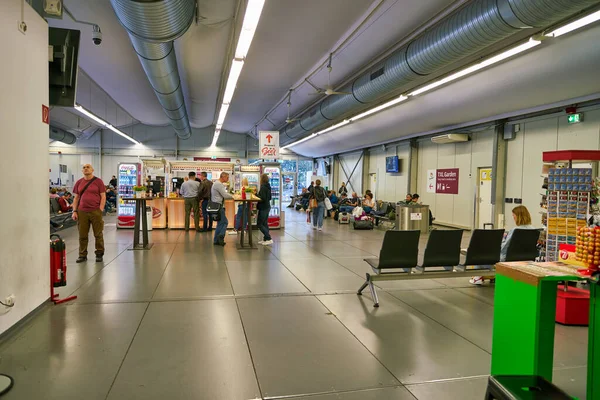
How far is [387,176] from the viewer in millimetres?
16422

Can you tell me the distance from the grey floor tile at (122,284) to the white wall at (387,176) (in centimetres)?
1118

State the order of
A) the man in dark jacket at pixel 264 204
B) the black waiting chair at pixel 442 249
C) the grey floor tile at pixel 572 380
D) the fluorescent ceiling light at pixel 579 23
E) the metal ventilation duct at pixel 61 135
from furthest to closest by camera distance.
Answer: the metal ventilation duct at pixel 61 135, the man in dark jacket at pixel 264 204, the black waiting chair at pixel 442 249, the fluorescent ceiling light at pixel 579 23, the grey floor tile at pixel 572 380

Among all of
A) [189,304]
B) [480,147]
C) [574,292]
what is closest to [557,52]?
[574,292]

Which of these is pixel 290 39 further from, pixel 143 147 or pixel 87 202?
pixel 143 147

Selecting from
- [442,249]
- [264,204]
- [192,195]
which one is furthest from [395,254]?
[192,195]

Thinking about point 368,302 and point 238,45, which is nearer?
point 368,302

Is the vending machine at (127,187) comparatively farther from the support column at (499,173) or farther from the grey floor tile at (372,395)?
the grey floor tile at (372,395)

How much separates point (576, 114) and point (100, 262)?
9665 millimetres

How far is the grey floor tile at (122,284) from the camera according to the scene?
177 inches

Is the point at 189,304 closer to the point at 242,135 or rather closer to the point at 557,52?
the point at 557,52

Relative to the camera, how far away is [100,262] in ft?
20.9

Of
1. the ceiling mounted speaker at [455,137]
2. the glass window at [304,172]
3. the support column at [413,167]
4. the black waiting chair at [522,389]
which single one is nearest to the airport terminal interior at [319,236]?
the black waiting chair at [522,389]

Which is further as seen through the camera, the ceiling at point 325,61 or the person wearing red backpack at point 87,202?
the ceiling at point 325,61

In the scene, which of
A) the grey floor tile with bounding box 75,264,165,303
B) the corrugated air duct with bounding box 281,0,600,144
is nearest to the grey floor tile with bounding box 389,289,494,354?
the grey floor tile with bounding box 75,264,165,303
